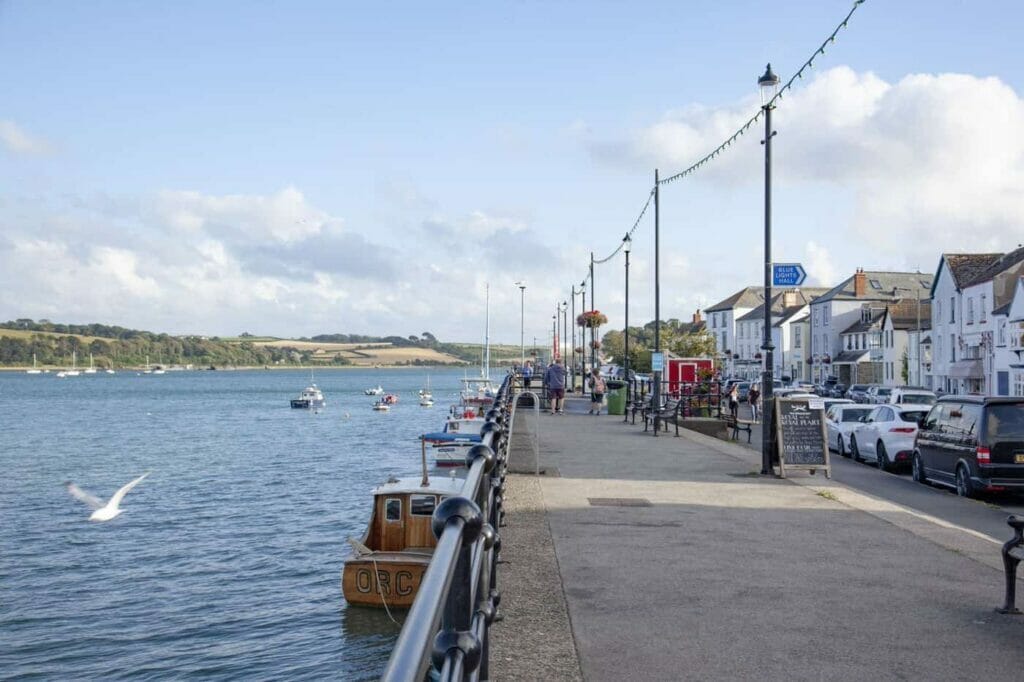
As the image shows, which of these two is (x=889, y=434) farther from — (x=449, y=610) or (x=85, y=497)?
(x=85, y=497)

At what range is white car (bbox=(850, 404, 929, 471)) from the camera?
25062mm

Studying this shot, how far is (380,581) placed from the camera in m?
21.6

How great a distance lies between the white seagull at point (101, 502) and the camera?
1432 inches

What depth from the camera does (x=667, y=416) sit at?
94.4ft

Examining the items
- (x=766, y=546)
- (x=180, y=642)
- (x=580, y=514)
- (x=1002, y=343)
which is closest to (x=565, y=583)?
(x=766, y=546)

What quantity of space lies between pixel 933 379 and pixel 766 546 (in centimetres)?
6250

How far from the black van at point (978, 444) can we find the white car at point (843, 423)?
8865 mm

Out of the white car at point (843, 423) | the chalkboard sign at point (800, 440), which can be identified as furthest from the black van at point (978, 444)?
the white car at point (843, 423)

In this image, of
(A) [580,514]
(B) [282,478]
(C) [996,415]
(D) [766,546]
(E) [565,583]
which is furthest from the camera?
(B) [282,478]

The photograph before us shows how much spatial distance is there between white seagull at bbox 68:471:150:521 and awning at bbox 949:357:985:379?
149ft

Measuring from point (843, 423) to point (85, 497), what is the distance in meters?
29.3

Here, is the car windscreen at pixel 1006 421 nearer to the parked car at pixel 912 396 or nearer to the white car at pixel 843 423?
the white car at pixel 843 423

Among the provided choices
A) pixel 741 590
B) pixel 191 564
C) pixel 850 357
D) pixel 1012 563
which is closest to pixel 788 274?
pixel 741 590

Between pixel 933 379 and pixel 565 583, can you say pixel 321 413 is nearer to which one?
pixel 933 379
